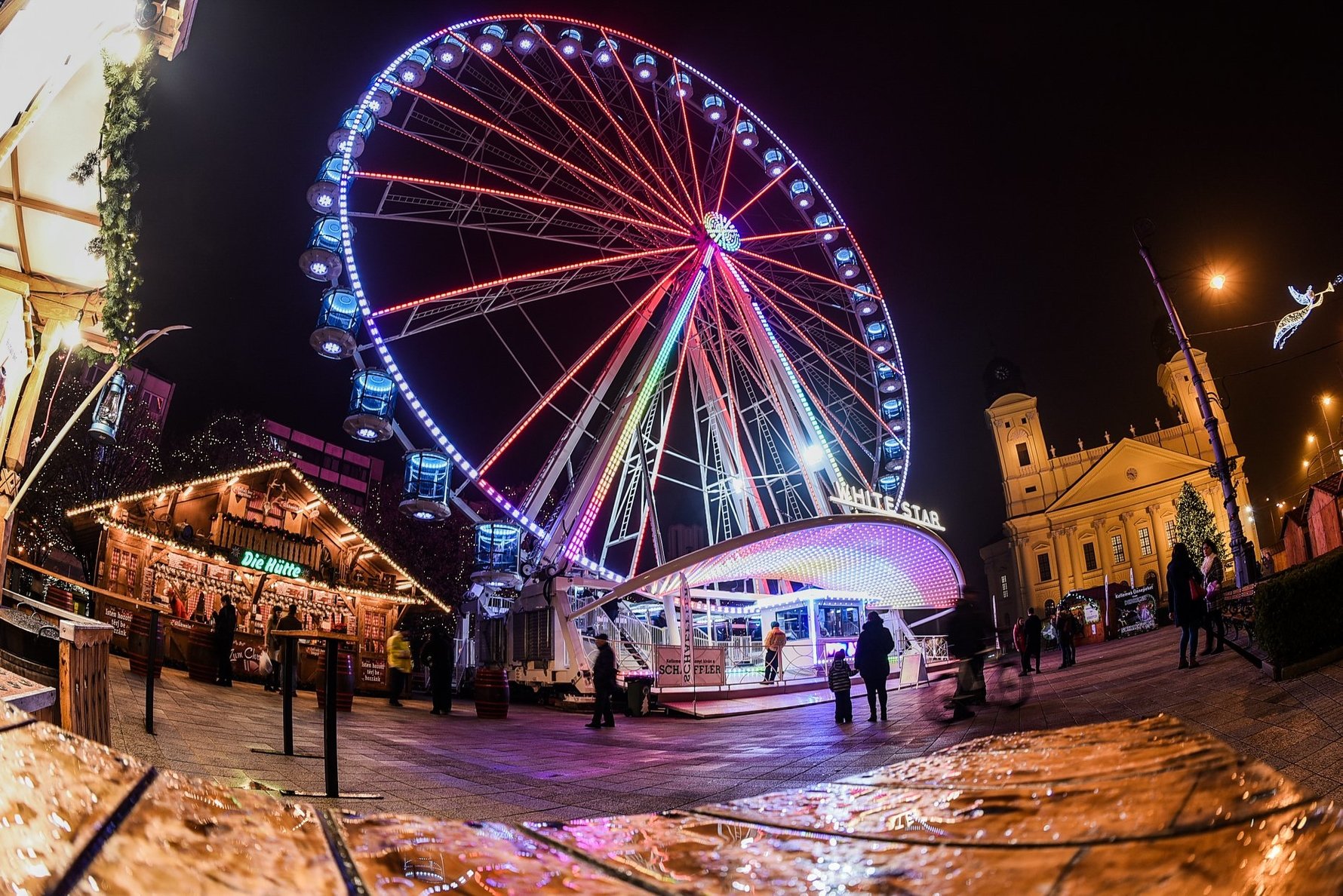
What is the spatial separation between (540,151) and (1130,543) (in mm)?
50259

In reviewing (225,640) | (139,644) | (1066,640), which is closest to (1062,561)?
(1066,640)

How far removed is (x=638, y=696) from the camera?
14.2 metres

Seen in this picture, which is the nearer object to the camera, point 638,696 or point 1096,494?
point 638,696

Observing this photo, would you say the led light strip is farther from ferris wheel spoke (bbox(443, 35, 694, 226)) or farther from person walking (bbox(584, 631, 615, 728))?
person walking (bbox(584, 631, 615, 728))

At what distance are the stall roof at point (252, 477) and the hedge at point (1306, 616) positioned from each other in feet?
58.2

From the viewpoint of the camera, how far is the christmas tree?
39.0 metres

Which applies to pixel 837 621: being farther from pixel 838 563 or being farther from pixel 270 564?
pixel 270 564

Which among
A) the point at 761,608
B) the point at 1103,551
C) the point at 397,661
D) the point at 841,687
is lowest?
the point at 841,687

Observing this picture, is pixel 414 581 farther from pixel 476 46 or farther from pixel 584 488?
pixel 476 46

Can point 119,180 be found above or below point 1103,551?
above

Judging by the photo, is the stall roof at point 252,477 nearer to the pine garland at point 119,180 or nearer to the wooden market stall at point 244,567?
the wooden market stall at point 244,567

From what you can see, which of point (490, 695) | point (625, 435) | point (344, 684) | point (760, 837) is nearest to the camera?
point (760, 837)

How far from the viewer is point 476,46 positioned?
16875 mm

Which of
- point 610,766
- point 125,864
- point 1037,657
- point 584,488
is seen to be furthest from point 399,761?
point 1037,657
